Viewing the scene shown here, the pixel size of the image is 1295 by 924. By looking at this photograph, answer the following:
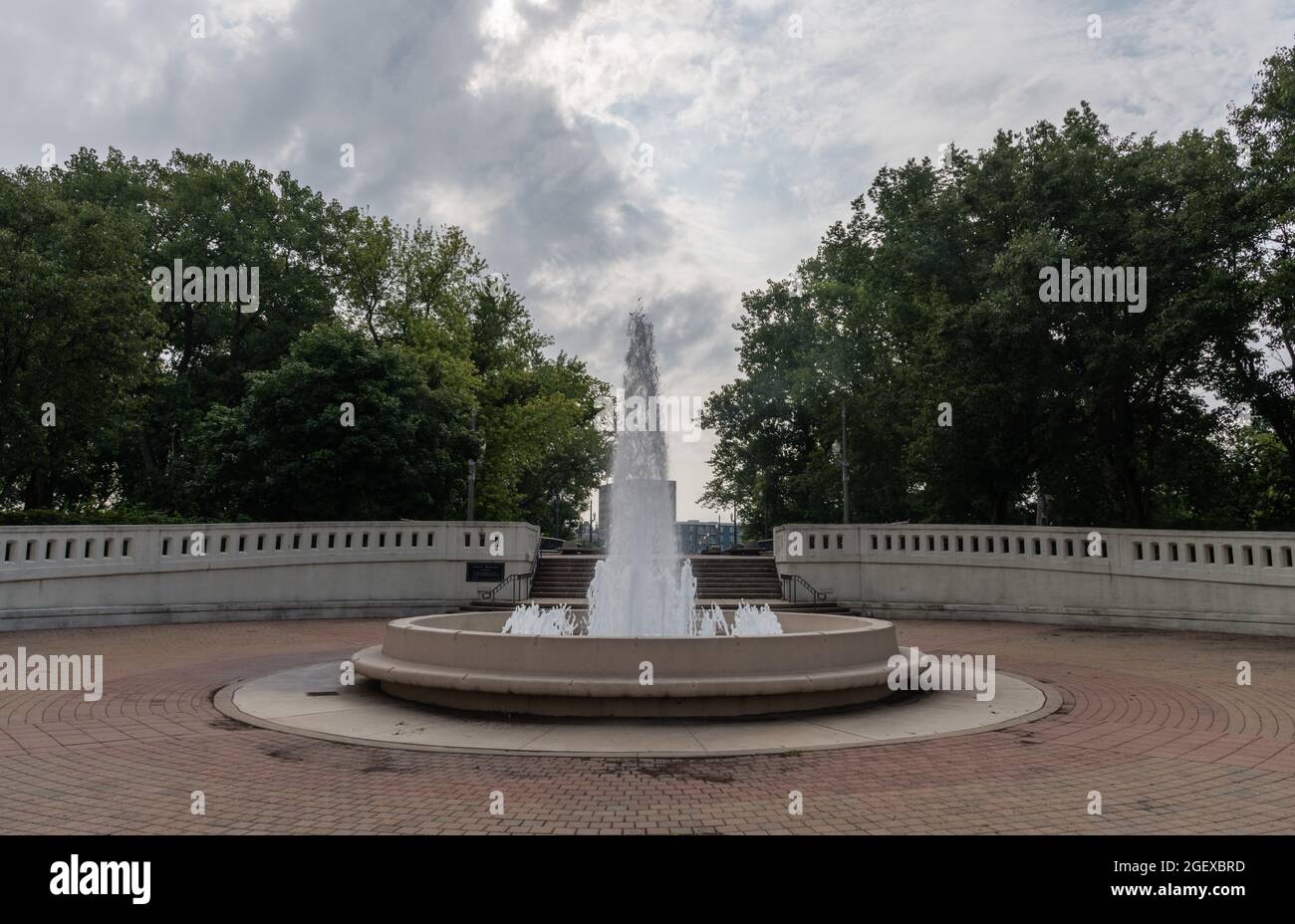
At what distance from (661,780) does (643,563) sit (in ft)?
32.8

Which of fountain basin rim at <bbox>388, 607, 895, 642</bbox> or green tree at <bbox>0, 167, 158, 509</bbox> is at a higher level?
green tree at <bbox>0, 167, 158, 509</bbox>

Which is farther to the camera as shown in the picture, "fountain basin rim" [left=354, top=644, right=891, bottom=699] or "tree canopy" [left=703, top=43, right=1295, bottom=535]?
"tree canopy" [left=703, top=43, right=1295, bottom=535]

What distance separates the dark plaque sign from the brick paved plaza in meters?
13.2

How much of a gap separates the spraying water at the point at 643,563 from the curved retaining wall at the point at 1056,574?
726cm

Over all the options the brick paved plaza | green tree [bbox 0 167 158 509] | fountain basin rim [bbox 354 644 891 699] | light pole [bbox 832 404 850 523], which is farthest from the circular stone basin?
light pole [bbox 832 404 850 523]

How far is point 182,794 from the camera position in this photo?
19.6 ft

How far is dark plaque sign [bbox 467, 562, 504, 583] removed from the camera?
931 inches

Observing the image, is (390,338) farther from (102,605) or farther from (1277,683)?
(1277,683)

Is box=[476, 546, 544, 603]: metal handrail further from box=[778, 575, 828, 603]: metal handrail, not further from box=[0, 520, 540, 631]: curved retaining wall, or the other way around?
box=[778, 575, 828, 603]: metal handrail

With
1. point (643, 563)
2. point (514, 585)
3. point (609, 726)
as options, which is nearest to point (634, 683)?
point (609, 726)

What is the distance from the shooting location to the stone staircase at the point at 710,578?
23.9 m

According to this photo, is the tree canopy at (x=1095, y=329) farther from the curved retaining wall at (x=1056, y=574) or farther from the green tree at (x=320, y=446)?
the green tree at (x=320, y=446)

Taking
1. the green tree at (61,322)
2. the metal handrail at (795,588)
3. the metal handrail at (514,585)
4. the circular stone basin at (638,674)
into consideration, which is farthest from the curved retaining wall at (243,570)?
the circular stone basin at (638,674)

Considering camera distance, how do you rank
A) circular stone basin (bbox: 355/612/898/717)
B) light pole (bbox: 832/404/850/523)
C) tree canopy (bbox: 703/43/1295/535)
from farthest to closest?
light pole (bbox: 832/404/850/523) < tree canopy (bbox: 703/43/1295/535) < circular stone basin (bbox: 355/612/898/717)
